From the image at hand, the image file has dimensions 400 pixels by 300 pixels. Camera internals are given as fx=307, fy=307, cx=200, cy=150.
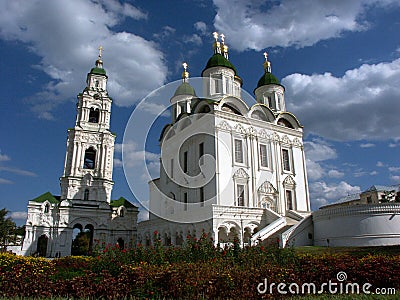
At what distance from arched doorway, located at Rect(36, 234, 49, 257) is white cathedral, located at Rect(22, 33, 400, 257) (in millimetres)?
93

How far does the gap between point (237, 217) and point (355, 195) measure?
36.9 m

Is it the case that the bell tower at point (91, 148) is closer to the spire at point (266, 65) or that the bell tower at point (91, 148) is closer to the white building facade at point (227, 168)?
the white building facade at point (227, 168)

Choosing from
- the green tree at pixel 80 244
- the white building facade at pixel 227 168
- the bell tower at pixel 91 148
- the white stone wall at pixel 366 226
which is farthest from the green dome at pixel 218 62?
the green tree at pixel 80 244

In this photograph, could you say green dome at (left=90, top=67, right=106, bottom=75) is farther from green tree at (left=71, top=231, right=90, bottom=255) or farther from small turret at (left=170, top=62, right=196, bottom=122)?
green tree at (left=71, top=231, right=90, bottom=255)

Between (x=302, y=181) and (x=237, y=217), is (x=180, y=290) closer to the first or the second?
(x=237, y=217)

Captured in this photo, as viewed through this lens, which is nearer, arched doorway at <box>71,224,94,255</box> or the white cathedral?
the white cathedral

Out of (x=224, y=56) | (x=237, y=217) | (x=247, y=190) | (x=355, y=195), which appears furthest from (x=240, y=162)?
(x=355, y=195)

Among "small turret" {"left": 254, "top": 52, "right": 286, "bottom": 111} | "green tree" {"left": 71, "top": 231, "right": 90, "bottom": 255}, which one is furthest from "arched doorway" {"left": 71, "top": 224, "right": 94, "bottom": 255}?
"small turret" {"left": 254, "top": 52, "right": 286, "bottom": 111}

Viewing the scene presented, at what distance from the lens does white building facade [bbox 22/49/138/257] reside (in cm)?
2897

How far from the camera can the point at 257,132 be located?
26.2 m

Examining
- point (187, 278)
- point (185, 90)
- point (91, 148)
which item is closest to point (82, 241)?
point (91, 148)

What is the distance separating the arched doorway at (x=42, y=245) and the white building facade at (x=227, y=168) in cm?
905

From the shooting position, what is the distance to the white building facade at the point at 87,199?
2897cm

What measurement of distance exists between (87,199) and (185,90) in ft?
51.3
